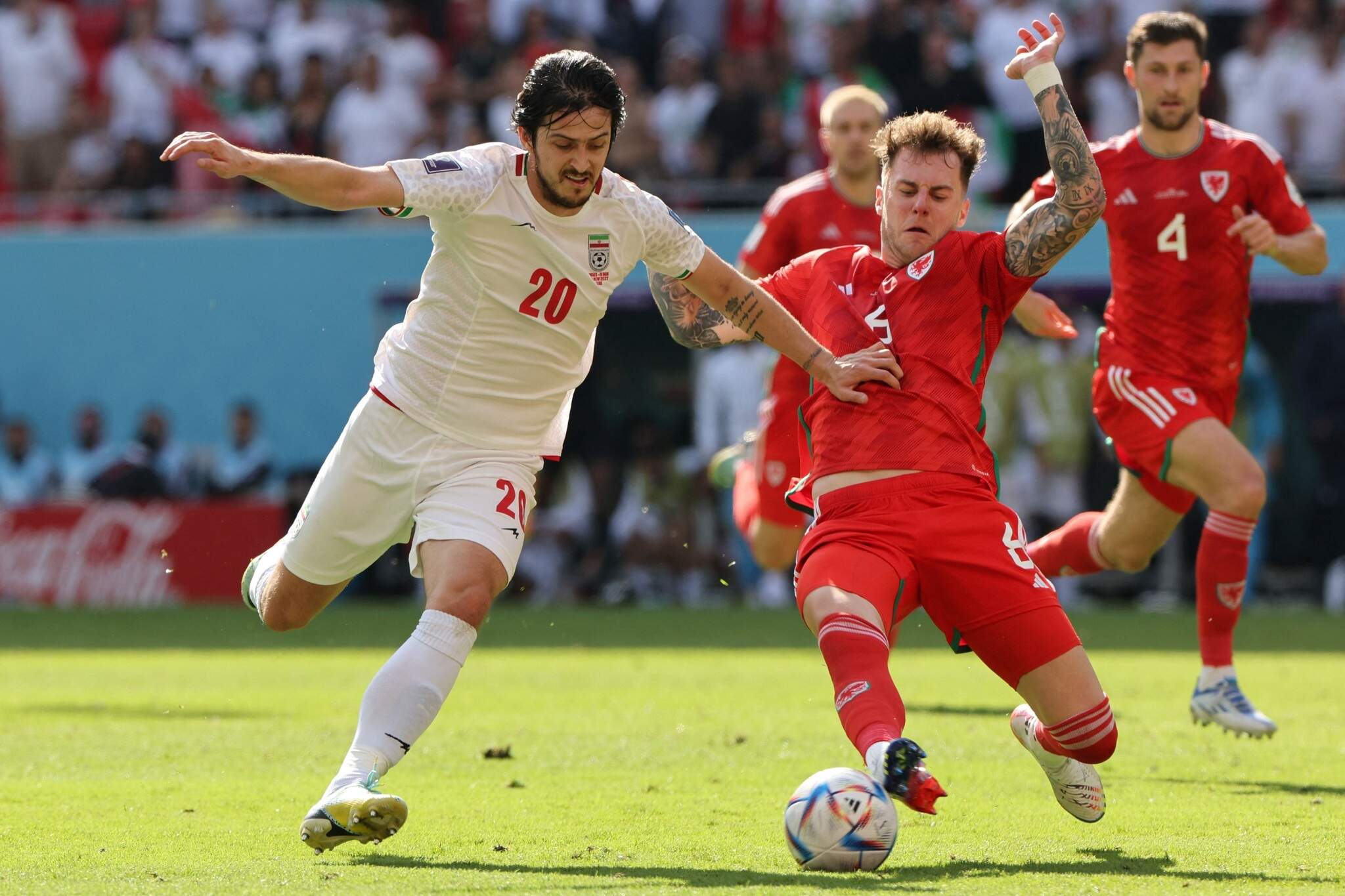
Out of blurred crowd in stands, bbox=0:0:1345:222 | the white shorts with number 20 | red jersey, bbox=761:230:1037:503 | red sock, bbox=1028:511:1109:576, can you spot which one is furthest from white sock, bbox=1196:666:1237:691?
blurred crowd in stands, bbox=0:0:1345:222

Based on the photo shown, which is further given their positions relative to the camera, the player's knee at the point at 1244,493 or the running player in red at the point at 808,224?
the running player in red at the point at 808,224

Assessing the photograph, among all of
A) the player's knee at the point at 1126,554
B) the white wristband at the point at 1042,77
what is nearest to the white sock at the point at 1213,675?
the player's knee at the point at 1126,554

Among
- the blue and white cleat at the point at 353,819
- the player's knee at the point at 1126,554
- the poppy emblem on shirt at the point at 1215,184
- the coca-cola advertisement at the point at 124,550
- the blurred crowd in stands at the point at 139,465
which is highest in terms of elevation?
the poppy emblem on shirt at the point at 1215,184

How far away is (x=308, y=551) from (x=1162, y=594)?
42.2 ft

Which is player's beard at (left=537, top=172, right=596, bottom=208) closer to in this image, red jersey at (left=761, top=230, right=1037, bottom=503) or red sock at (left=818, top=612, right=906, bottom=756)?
red jersey at (left=761, top=230, right=1037, bottom=503)

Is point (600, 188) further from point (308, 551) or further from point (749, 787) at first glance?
point (749, 787)

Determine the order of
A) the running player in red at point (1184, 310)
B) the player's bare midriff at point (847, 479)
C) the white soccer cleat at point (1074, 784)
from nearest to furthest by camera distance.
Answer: the player's bare midriff at point (847, 479), the white soccer cleat at point (1074, 784), the running player in red at point (1184, 310)

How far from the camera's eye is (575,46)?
20.0 m

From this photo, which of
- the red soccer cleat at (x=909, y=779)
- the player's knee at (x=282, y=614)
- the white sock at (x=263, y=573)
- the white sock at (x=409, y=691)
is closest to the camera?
the red soccer cleat at (x=909, y=779)

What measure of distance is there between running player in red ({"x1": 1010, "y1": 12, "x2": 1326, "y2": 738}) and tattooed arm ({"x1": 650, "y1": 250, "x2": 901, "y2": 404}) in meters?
2.81

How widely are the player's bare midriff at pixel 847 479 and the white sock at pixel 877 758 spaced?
105 centimetres

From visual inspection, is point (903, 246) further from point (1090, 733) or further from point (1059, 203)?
point (1090, 733)

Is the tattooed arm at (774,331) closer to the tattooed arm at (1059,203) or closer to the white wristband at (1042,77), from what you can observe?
the tattooed arm at (1059,203)

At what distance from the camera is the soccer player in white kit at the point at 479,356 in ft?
19.5
